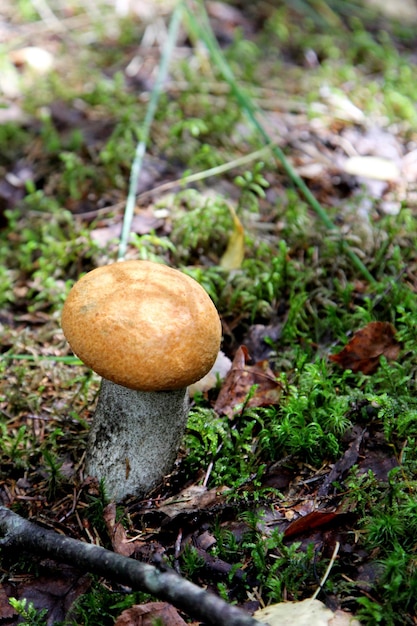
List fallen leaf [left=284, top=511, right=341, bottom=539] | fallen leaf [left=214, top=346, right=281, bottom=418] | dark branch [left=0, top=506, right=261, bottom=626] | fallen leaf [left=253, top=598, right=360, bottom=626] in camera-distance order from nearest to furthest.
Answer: dark branch [left=0, top=506, right=261, bottom=626], fallen leaf [left=253, top=598, right=360, bottom=626], fallen leaf [left=284, top=511, right=341, bottom=539], fallen leaf [left=214, top=346, right=281, bottom=418]

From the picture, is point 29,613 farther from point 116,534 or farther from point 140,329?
point 140,329

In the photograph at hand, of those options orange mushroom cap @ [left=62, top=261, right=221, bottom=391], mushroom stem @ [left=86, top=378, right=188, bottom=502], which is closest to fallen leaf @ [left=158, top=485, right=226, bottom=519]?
mushroom stem @ [left=86, top=378, right=188, bottom=502]

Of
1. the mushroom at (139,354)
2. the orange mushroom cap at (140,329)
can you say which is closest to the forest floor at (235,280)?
the mushroom at (139,354)

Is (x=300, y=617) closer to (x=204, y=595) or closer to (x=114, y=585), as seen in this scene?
(x=204, y=595)

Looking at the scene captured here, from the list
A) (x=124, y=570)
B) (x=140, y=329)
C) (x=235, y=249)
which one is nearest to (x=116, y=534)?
(x=124, y=570)

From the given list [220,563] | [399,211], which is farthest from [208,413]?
[399,211]

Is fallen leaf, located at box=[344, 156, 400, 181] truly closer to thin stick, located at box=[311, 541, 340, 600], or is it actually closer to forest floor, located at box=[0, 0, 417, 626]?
forest floor, located at box=[0, 0, 417, 626]
